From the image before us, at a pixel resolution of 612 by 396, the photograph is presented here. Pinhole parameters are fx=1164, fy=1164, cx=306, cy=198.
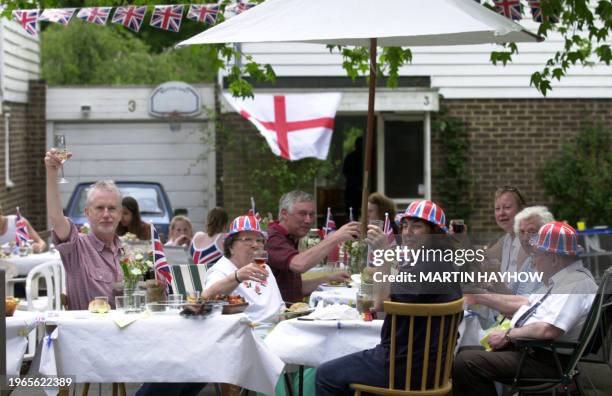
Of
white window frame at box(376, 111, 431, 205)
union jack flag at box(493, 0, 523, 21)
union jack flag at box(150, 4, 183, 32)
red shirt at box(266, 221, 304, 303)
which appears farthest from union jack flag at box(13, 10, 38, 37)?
white window frame at box(376, 111, 431, 205)

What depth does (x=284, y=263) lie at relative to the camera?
8508 millimetres

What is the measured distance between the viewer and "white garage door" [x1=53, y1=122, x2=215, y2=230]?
2038cm

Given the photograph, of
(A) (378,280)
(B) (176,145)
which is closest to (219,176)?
(B) (176,145)

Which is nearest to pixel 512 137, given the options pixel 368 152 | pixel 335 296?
pixel 368 152

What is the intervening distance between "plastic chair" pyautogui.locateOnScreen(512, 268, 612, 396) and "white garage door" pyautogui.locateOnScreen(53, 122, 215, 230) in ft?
45.4

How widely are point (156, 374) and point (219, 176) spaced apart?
13.8 m

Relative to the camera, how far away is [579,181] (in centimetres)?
1789

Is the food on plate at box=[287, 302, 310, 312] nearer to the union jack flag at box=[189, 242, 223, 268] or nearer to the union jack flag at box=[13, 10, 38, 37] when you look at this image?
the union jack flag at box=[189, 242, 223, 268]

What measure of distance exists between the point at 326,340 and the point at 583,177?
1198 centimetres

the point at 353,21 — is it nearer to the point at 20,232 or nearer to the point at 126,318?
the point at 126,318

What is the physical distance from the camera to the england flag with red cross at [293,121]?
659 inches

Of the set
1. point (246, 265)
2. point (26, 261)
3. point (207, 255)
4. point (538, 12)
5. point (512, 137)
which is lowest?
point (26, 261)

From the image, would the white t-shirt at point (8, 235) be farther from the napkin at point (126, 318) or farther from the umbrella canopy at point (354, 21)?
the napkin at point (126, 318)

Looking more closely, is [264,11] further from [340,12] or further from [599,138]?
[599,138]
